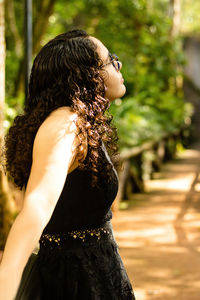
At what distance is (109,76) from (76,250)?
2.02 feet

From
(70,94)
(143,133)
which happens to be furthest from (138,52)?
(70,94)

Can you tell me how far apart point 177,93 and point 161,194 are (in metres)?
11.3

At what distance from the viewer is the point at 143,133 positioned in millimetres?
11781

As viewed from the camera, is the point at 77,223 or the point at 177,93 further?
the point at 177,93

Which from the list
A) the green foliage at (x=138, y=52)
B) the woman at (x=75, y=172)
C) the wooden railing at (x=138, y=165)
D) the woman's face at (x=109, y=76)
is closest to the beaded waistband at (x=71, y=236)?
the woman at (x=75, y=172)

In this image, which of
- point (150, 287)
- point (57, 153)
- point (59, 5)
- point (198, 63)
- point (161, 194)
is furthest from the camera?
point (198, 63)

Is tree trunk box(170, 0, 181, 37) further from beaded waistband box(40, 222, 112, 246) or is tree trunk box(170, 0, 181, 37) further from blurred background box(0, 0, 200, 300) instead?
beaded waistband box(40, 222, 112, 246)

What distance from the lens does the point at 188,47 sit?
28891 mm

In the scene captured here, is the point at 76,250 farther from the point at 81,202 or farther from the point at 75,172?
the point at 75,172

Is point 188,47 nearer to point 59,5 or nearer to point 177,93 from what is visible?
point 177,93

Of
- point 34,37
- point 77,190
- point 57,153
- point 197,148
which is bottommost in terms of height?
point 197,148

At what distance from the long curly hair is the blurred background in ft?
7.49

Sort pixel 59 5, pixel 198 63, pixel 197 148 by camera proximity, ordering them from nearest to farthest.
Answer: pixel 59 5 → pixel 197 148 → pixel 198 63

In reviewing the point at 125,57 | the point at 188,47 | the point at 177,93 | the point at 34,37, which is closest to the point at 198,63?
the point at 188,47
